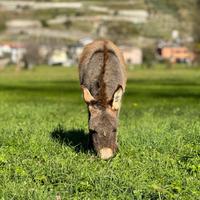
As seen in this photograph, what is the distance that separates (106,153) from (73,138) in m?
2.43

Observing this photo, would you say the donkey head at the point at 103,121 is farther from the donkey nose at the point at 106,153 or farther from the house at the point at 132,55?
the house at the point at 132,55

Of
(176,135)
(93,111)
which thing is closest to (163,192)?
(93,111)

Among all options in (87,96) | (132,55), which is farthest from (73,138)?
(132,55)

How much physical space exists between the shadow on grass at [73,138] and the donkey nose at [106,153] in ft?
2.10

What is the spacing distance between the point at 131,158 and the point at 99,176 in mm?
1872

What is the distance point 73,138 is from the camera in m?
→ 13.2

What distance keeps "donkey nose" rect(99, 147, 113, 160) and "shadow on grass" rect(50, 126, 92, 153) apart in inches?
25.2

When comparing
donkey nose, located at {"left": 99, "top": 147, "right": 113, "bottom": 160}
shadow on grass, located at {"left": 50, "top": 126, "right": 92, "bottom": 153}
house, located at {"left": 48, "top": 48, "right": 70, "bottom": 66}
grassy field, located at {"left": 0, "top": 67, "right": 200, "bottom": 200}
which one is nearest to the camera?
grassy field, located at {"left": 0, "top": 67, "right": 200, "bottom": 200}

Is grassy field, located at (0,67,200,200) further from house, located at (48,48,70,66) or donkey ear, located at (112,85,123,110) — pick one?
house, located at (48,48,70,66)

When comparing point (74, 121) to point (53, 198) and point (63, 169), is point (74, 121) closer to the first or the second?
point (63, 169)

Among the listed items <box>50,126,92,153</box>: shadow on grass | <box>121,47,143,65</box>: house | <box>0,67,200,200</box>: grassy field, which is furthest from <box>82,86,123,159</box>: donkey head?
<box>121,47,143,65</box>: house

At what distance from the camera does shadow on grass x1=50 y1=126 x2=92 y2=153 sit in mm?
11905

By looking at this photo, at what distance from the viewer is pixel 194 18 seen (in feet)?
372

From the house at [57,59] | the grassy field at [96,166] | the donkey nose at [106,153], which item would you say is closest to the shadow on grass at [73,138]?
the grassy field at [96,166]
